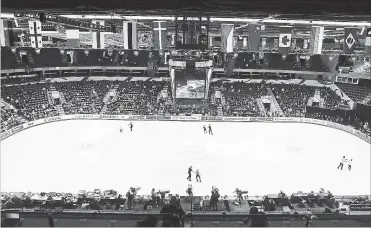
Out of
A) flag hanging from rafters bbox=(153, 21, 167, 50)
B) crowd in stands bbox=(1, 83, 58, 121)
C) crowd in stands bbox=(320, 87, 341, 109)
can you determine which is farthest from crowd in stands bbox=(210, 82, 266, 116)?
flag hanging from rafters bbox=(153, 21, 167, 50)

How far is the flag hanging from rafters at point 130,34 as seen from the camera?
51.1 ft

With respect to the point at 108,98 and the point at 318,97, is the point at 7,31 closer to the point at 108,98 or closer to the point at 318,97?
the point at 108,98

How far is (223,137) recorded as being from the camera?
83.2 ft

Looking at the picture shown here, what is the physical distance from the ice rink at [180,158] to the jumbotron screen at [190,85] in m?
5.77

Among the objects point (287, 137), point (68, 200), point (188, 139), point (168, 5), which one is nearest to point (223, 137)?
point (188, 139)

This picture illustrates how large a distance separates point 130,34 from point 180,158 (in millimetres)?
7924

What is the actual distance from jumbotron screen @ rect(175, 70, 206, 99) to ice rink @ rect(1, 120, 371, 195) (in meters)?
5.77

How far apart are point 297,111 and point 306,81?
8473mm

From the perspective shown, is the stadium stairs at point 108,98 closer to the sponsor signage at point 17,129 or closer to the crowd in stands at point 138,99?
the crowd in stands at point 138,99

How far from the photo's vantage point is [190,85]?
34312 millimetres

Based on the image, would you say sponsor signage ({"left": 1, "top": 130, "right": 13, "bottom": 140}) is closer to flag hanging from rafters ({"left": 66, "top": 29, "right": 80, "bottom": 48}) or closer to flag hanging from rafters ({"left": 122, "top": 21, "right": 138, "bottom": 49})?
flag hanging from rafters ({"left": 66, "top": 29, "right": 80, "bottom": 48})

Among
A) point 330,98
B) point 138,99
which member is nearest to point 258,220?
point 138,99

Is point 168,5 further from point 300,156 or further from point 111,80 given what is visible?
point 111,80

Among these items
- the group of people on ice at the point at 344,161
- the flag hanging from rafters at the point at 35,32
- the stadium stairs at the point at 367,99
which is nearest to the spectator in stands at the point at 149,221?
the flag hanging from rafters at the point at 35,32
